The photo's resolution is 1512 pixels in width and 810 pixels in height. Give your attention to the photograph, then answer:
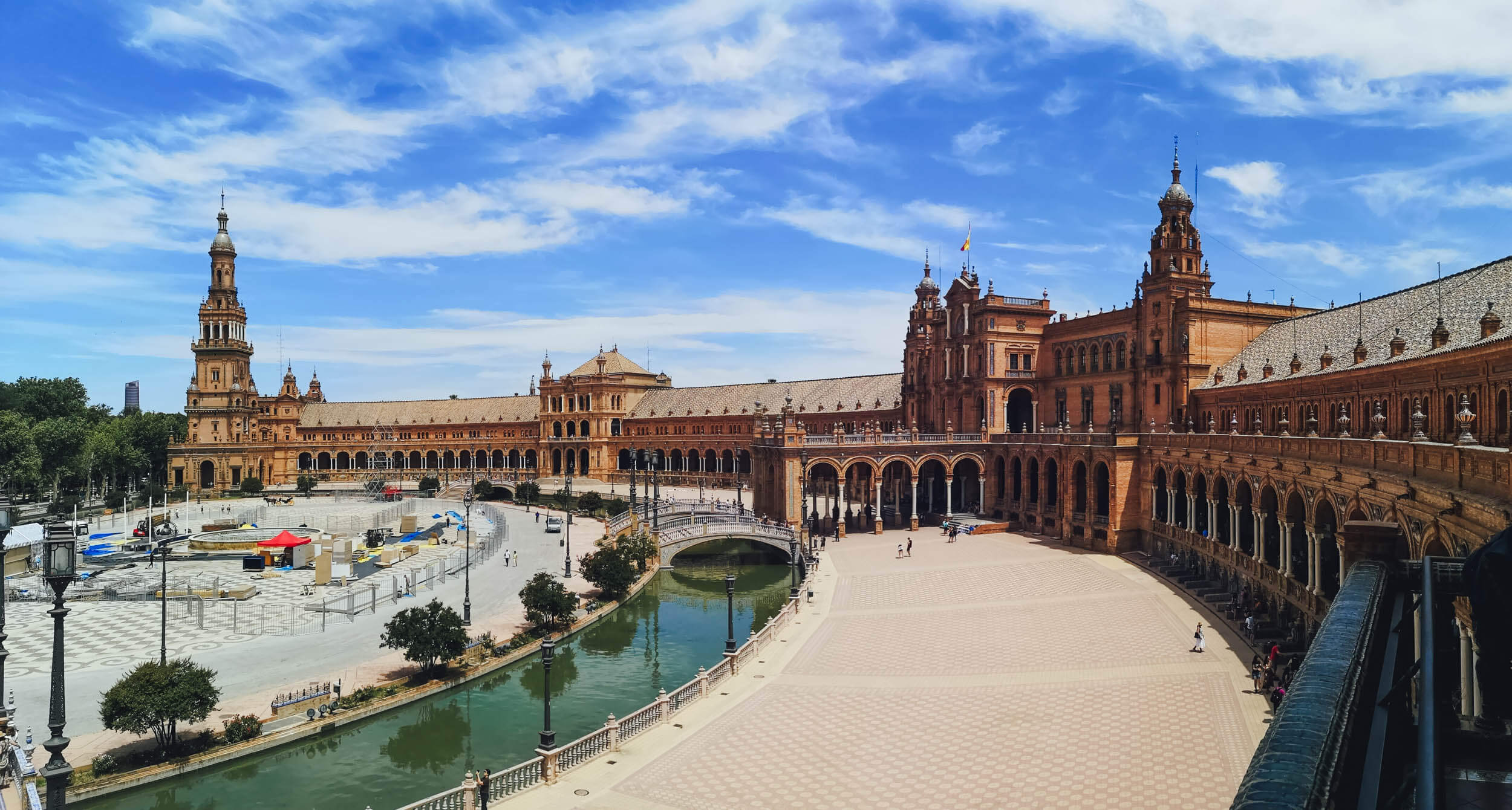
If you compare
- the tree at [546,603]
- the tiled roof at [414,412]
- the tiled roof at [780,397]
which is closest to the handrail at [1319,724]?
the tree at [546,603]

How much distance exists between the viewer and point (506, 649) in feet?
120

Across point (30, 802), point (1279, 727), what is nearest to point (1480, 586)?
point (1279, 727)

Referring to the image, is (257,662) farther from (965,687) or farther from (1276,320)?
(1276,320)

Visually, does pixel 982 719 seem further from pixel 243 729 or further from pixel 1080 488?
pixel 1080 488

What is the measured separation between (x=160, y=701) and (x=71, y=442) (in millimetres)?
85068

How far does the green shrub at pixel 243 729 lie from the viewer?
1039 inches

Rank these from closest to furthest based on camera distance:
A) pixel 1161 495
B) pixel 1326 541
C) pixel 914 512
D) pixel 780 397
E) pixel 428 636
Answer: pixel 1326 541 < pixel 428 636 < pixel 1161 495 < pixel 914 512 < pixel 780 397

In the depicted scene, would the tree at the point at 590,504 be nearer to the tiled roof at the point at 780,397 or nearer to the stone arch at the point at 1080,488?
the tiled roof at the point at 780,397

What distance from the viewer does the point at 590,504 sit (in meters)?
82.6

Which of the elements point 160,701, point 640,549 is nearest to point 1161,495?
point 640,549

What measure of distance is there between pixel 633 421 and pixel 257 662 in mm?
73508

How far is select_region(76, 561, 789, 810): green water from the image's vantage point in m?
24.5

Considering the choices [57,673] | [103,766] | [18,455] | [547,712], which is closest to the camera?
[57,673]

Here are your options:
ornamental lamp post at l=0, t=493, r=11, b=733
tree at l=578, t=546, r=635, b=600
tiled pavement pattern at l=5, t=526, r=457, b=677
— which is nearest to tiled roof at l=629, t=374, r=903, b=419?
tree at l=578, t=546, r=635, b=600
